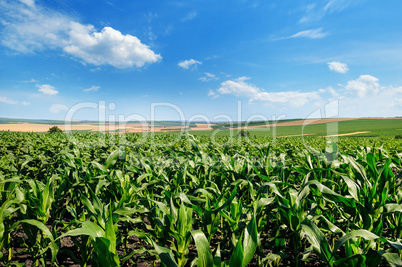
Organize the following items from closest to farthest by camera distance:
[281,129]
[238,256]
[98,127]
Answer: [238,256] → [98,127] → [281,129]

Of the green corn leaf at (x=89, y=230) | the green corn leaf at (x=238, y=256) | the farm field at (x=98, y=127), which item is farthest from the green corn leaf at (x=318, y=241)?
the farm field at (x=98, y=127)

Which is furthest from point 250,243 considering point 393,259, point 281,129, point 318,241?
point 281,129

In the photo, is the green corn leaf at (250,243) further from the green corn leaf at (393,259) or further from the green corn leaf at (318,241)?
the green corn leaf at (393,259)

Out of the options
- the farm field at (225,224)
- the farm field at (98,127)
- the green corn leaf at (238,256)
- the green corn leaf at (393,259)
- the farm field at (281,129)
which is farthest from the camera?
the farm field at (281,129)

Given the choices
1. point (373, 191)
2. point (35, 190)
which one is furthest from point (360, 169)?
point (35, 190)

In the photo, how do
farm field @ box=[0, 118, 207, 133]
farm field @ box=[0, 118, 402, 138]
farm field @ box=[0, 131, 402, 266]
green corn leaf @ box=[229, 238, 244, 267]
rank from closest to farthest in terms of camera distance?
1. green corn leaf @ box=[229, 238, 244, 267]
2. farm field @ box=[0, 131, 402, 266]
3. farm field @ box=[0, 118, 207, 133]
4. farm field @ box=[0, 118, 402, 138]

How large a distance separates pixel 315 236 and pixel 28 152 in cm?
762

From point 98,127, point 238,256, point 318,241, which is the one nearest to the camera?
point 238,256

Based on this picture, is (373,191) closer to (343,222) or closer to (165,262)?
(343,222)

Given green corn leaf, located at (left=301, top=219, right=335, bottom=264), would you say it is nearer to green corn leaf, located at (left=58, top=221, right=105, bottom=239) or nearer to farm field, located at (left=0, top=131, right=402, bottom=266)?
farm field, located at (left=0, top=131, right=402, bottom=266)

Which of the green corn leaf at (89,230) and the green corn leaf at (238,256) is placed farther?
the green corn leaf at (89,230)

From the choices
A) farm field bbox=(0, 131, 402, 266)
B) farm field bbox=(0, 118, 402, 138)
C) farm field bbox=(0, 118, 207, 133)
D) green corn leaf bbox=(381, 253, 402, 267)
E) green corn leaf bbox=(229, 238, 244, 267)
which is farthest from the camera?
farm field bbox=(0, 118, 402, 138)

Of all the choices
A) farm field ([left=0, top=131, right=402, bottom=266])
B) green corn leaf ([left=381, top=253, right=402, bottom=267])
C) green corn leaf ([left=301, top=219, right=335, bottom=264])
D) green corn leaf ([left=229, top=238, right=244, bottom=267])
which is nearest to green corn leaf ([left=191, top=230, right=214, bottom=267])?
farm field ([left=0, top=131, right=402, bottom=266])

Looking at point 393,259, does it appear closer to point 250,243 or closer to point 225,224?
point 250,243
